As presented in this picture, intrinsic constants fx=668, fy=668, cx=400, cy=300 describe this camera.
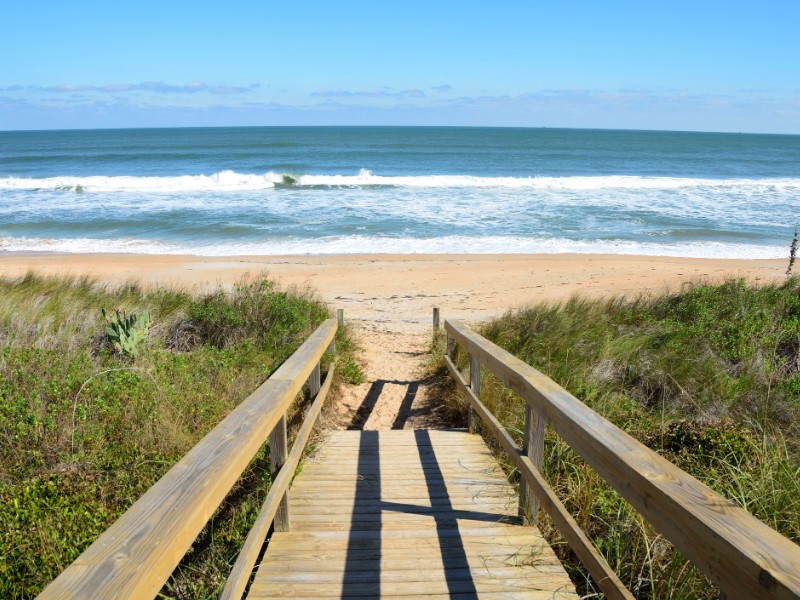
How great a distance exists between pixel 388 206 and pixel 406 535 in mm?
26175

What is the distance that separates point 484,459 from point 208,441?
8.79ft

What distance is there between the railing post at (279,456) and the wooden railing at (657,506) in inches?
49.0

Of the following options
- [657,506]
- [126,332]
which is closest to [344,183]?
[126,332]

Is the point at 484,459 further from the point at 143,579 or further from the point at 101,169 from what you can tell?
the point at 101,169

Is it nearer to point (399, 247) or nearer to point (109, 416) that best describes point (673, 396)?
point (109, 416)

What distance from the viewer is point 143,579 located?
1.50 metres

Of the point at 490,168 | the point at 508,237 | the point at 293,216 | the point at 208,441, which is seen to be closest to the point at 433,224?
the point at 508,237

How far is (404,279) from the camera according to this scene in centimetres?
1519

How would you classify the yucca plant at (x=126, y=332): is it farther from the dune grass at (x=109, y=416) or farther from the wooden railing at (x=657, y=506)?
the wooden railing at (x=657, y=506)

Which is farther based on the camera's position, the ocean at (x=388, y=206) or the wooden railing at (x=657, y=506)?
the ocean at (x=388, y=206)

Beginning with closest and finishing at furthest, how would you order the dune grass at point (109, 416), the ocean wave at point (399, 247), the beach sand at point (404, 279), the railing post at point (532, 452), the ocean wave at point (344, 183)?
1. the dune grass at point (109, 416)
2. the railing post at point (532, 452)
3. the beach sand at point (404, 279)
4. the ocean wave at point (399, 247)
5. the ocean wave at point (344, 183)

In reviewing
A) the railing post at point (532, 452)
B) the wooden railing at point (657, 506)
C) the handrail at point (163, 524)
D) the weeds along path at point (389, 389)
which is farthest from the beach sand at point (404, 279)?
the handrail at point (163, 524)

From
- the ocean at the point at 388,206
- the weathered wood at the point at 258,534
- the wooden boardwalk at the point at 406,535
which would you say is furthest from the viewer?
the ocean at the point at 388,206

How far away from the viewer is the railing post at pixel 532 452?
11.2 ft
